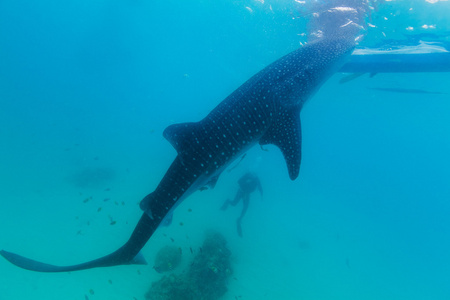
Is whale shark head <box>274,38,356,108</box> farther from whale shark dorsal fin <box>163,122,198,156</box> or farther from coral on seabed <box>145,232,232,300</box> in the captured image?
coral on seabed <box>145,232,232,300</box>

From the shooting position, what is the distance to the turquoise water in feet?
72.2

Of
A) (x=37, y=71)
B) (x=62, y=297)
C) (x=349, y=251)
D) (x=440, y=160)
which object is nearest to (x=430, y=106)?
(x=349, y=251)

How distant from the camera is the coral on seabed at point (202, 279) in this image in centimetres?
1300

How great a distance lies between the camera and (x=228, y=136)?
350 centimetres

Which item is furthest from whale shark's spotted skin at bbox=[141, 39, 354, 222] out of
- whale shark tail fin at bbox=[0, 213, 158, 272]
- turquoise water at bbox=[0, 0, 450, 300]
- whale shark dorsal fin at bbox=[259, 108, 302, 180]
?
turquoise water at bbox=[0, 0, 450, 300]

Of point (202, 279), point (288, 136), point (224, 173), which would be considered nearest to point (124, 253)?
point (288, 136)

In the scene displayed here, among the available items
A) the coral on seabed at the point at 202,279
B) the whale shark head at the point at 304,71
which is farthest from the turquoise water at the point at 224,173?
the whale shark head at the point at 304,71

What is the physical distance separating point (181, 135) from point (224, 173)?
96.6 feet

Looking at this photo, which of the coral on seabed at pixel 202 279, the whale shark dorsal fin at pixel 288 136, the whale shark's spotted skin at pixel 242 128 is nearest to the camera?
the whale shark's spotted skin at pixel 242 128

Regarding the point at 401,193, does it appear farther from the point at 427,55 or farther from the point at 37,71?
the point at 37,71

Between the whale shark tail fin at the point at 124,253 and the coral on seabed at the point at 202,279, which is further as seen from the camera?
the coral on seabed at the point at 202,279

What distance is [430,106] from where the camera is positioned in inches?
1249

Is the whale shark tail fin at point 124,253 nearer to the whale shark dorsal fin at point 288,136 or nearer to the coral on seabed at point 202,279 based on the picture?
the whale shark dorsal fin at point 288,136

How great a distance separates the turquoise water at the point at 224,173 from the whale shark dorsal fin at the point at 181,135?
10.2 meters
